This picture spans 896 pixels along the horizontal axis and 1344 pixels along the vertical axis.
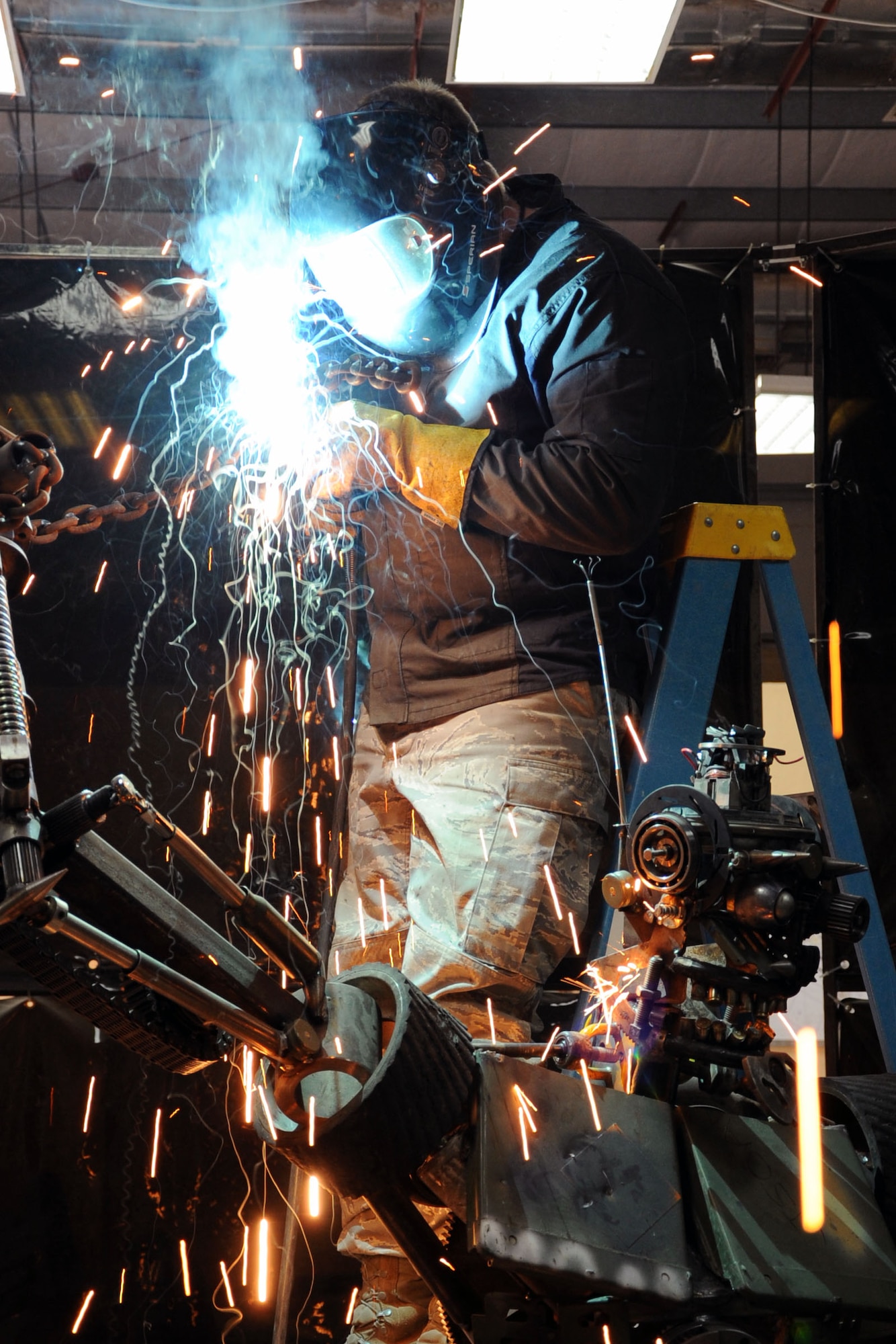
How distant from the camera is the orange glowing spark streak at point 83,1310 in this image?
10.7 ft

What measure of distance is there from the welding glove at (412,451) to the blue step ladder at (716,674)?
59cm

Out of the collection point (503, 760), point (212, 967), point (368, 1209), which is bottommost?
point (368, 1209)

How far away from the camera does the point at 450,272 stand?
2881 millimetres

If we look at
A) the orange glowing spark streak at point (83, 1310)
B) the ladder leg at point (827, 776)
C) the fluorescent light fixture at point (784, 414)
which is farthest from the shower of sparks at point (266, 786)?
the fluorescent light fixture at point (784, 414)

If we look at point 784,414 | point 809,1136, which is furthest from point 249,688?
point 784,414

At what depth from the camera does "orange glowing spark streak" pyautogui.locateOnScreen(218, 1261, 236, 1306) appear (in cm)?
336

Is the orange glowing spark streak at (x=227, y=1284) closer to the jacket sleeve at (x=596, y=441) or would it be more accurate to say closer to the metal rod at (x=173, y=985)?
the metal rod at (x=173, y=985)

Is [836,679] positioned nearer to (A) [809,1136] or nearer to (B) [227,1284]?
(A) [809,1136]

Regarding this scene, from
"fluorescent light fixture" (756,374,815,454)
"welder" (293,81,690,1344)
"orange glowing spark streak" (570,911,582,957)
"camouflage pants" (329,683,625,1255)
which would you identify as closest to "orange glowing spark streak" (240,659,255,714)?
"welder" (293,81,690,1344)

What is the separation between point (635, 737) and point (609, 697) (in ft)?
0.52

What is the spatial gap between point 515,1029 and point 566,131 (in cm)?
311

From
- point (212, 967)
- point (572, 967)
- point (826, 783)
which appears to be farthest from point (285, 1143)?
point (826, 783)

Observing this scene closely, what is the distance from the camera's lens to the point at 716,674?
291cm

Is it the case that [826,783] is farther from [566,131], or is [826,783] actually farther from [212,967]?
[566,131]
